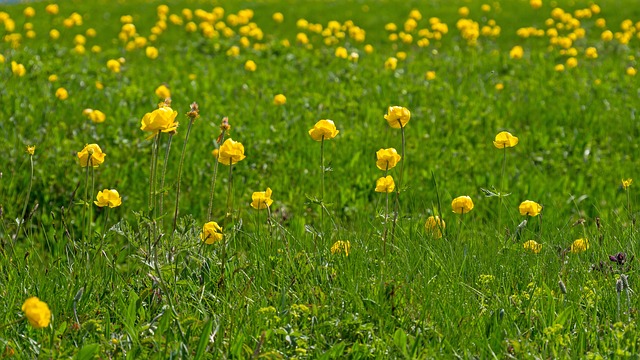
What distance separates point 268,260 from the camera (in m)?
3.55

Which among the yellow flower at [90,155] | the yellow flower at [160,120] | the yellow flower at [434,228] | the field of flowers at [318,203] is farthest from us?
the yellow flower at [434,228]

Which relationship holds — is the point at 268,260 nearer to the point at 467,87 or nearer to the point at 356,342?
the point at 356,342

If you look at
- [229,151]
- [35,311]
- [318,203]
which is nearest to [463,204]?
[318,203]

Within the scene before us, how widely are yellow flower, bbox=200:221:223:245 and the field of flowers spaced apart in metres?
0.02

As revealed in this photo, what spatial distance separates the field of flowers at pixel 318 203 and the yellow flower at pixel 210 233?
2 centimetres

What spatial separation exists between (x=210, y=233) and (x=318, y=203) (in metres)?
0.47

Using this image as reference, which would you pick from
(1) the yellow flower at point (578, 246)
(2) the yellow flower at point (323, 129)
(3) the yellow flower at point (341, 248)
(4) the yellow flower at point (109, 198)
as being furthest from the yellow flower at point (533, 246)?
(4) the yellow flower at point (109, 198)

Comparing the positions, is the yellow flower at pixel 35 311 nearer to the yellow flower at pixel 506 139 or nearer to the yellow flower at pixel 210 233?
the yellow flower at pixel 210 233

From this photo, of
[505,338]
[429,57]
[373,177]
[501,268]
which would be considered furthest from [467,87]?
[505,338]

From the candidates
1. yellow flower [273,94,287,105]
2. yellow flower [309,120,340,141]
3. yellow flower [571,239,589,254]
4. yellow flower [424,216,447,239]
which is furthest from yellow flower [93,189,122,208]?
yellow flower [273,94,287,105]

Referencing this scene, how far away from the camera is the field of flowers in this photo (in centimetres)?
296

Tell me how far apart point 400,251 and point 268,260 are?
56cm

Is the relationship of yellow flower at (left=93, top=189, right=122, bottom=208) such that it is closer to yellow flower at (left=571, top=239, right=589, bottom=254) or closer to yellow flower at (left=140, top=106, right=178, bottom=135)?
yellow flower at (left=140, top=106, right=178, bottom=135)

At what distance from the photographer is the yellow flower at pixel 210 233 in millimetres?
3363
